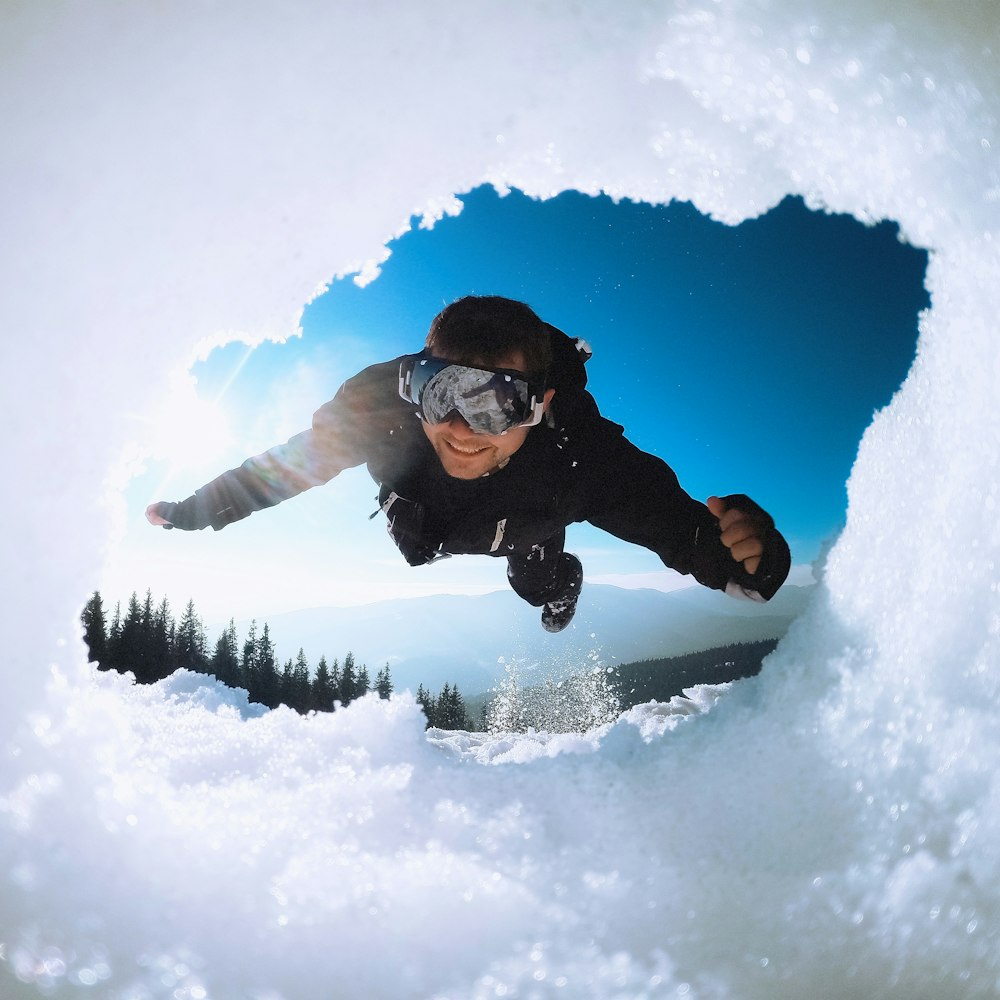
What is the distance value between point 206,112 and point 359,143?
414 mm

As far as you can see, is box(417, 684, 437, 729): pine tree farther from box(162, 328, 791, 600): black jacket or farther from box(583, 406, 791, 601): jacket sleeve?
box(583, 406, 791, 601): jacket sleeve

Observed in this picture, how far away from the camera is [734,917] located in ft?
4.72

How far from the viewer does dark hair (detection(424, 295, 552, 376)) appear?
192 cm

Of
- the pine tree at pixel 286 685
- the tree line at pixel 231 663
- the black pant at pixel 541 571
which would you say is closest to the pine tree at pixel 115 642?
the tree line at pixel 231 663

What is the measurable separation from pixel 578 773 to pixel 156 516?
66.8 inches

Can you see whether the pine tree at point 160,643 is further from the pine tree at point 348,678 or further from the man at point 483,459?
the man at point 483,459

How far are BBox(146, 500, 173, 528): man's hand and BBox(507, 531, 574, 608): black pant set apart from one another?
167 cm

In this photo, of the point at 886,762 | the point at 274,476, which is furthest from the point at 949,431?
the point at 274,476

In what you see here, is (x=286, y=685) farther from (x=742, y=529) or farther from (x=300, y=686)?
(x=742, y=529)

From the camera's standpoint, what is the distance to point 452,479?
2.14 meters

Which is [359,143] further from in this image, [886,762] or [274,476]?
[886,762]

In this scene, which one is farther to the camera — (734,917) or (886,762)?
(886,762)

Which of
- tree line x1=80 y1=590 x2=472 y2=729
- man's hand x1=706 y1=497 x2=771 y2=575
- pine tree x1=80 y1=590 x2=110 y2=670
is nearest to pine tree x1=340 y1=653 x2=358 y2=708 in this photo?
tree line x1=80 y1=590 x2=472 y2=729

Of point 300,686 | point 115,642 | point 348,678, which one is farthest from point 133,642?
point 348,678
